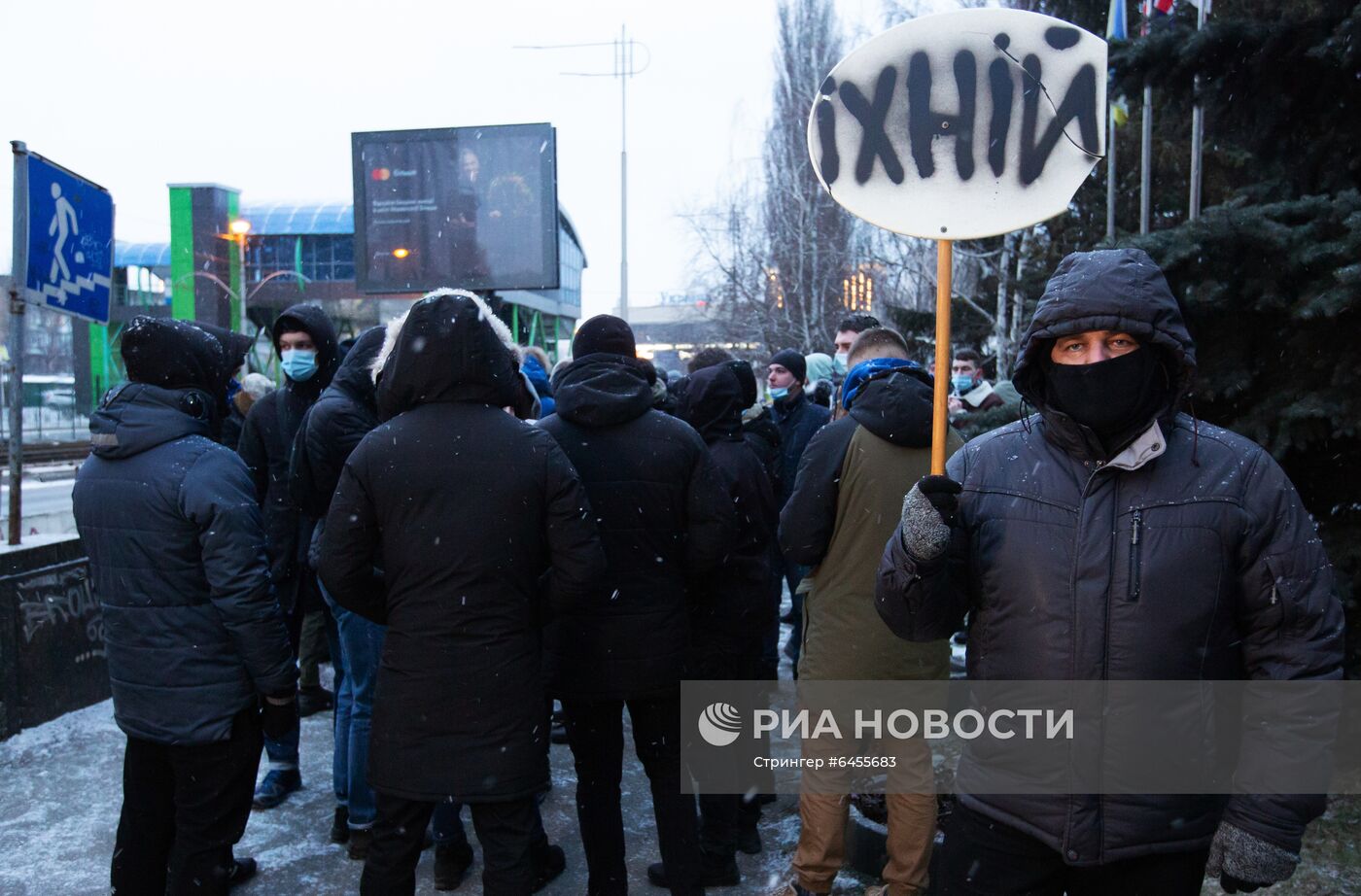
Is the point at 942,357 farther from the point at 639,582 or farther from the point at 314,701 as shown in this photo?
the point at 314,701

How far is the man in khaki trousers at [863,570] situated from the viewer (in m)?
3.49

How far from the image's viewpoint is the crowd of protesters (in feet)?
6.89

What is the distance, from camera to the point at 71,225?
6023mm

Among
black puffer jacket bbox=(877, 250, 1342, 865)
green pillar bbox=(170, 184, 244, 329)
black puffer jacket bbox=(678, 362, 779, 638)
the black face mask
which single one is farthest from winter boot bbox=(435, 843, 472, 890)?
green pillar bbox=(170, 184, 244, 329)

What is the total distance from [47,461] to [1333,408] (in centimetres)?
2882

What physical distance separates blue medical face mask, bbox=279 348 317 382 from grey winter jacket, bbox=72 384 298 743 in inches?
49.7

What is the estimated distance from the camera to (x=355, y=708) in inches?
162

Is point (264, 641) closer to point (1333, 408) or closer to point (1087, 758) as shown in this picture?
point (1087, 758)

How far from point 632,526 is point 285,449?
6.91 ft

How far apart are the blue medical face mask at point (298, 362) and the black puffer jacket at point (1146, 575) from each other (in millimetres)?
3238

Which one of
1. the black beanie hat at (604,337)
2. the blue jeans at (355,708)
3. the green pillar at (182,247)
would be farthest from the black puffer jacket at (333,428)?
the green pillar at (182,247)

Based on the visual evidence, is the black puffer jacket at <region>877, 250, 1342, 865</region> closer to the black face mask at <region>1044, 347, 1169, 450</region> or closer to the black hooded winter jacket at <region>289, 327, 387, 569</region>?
the black face mask at <region>1044, 347, 1169, 450</region>

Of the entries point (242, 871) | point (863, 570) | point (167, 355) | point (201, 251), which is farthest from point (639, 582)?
point (201, 251)

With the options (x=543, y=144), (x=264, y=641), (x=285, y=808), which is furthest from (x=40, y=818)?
(x=543, y=144)
